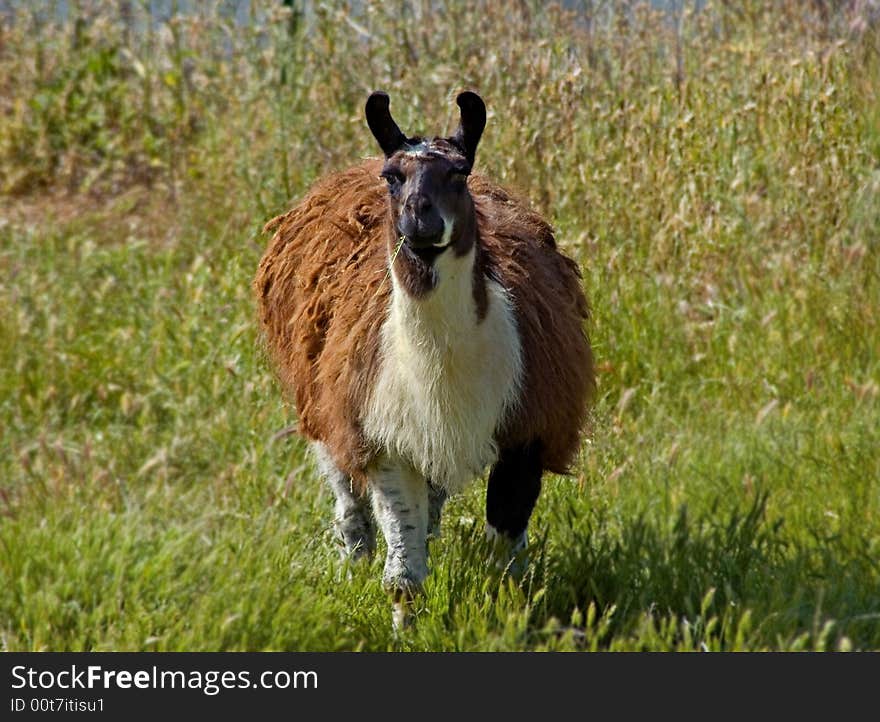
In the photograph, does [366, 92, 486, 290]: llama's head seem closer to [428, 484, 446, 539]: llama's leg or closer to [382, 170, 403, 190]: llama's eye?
[382, 170, 403, 190]: llama's eye

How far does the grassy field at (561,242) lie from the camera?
4.17 meters

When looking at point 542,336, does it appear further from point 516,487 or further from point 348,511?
point 348,511

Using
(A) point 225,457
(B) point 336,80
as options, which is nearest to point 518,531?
(A) point 225,457

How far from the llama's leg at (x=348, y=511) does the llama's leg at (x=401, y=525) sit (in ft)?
2.05

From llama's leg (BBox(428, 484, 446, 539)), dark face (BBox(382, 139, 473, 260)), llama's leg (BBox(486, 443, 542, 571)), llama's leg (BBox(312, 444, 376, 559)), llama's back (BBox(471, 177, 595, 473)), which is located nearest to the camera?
dark face (BBox(382, 139, 473, 260))

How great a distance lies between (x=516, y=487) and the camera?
15.5 feet

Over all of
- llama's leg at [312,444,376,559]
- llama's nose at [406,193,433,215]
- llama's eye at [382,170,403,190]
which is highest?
llama's eye at [382,170,403,190]

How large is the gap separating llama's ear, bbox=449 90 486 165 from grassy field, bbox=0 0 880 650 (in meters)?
A: 1.28

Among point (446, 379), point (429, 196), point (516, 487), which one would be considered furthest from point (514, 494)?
point (429, 196)

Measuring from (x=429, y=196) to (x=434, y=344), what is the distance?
0.49 metres

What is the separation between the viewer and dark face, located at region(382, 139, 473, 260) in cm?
408

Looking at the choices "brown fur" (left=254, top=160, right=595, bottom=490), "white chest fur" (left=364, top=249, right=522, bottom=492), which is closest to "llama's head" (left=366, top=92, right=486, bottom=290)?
"white chest fur" (left=364, top=249, right=522, bottom=492)

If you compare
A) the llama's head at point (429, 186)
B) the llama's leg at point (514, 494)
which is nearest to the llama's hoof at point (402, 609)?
the llama's leg at point (514, 494)

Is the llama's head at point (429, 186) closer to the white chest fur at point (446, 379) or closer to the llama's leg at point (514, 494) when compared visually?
the white chest fur at point (446, 379)
